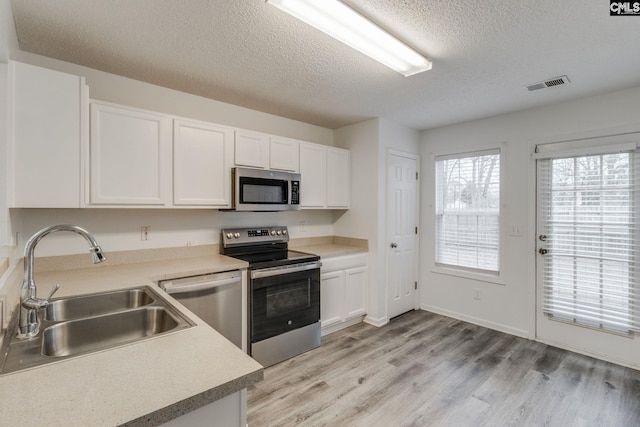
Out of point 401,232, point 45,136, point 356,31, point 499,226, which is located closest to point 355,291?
point 401,232

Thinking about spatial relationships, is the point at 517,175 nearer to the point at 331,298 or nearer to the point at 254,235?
the point at 331,298

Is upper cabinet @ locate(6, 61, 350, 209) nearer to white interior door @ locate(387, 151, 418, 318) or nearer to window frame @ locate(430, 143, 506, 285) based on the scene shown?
white interior door @ locate(387, 151, 418, 318)

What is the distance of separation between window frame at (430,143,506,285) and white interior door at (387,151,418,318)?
9.1 inches

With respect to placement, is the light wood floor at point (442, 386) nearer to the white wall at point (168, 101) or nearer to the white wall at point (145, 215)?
the white wall at point (145, 215)

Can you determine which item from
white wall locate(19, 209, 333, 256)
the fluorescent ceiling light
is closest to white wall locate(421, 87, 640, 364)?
the fluorescent ceiling light

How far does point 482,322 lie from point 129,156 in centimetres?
399

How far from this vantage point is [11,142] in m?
1.75

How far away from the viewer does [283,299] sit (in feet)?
9.20

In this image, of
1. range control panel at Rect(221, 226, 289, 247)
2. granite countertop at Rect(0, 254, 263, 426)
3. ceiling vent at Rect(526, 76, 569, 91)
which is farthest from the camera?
range control panel at Rect(221, 226, 289, 247)

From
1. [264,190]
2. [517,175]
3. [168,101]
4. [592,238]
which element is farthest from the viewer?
[517,175]

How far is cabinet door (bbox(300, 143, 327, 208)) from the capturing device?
340 cm

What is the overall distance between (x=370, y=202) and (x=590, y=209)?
6.89 ft

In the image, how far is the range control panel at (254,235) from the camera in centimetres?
301

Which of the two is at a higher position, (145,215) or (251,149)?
(251,149)
